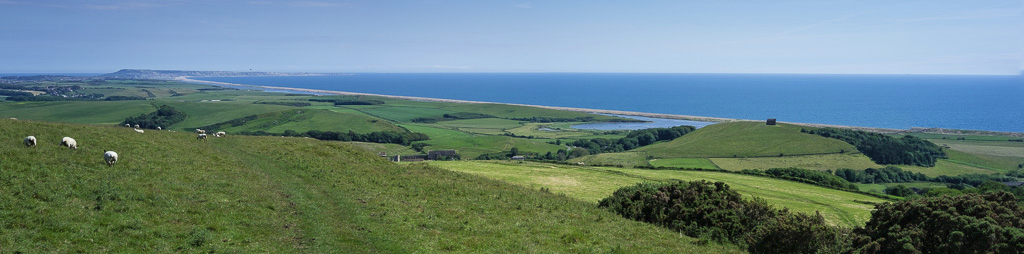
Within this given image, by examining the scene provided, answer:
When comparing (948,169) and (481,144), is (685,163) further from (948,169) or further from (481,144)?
(948,169)

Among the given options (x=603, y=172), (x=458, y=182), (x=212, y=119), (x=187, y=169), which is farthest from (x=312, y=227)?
(x=212, y=119)

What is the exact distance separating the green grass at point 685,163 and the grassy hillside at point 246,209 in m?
77.0

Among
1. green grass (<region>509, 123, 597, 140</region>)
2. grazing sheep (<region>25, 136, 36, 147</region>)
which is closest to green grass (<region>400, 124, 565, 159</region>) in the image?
green grass (<region>509, 123, 597, 140</region>)

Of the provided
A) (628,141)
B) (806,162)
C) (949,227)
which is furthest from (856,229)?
(628,141)

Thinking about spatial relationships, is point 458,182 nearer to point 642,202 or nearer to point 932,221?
point 642,202

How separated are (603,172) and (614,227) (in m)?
43.3

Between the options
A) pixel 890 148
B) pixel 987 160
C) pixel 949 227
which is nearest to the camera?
pixel 949 227

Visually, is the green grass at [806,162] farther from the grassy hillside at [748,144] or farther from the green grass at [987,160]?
the green grass at [987,160]

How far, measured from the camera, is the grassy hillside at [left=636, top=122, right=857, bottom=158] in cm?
13288

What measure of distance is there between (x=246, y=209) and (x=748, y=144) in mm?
138770

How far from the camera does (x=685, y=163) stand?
11506 centimetres

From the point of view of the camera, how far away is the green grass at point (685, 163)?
111213mm

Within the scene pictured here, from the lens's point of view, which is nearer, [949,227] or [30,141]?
[949,227]

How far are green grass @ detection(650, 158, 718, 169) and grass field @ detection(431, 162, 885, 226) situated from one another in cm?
2986
